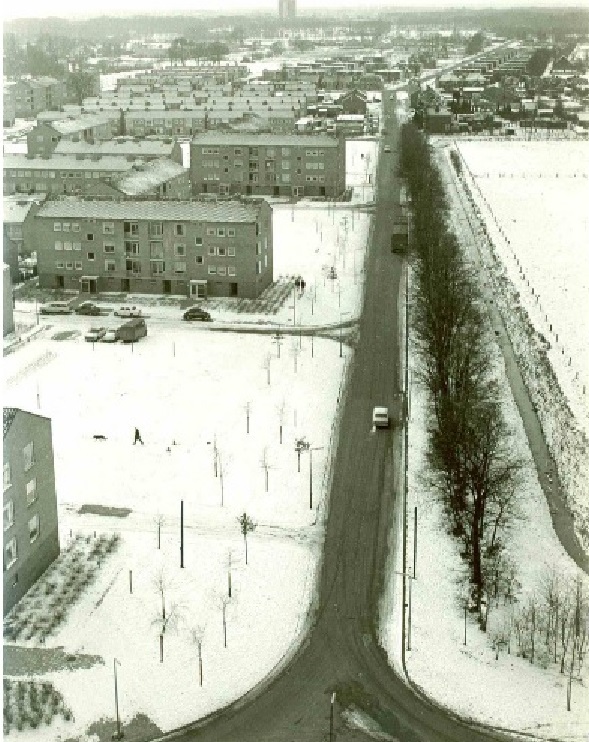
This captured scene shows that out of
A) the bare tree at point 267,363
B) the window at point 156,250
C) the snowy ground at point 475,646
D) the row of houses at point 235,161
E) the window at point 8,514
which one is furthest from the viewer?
the row of houses at point 235,161

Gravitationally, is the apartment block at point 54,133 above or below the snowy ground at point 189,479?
above

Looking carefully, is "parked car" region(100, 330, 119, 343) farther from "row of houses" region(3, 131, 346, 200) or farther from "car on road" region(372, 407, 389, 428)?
"row of houses" region(3, 131, 346, 200)

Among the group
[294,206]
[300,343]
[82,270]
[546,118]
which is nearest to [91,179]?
[294,206]

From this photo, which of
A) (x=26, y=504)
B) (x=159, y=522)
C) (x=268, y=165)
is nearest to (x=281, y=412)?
(x=159, y=522)

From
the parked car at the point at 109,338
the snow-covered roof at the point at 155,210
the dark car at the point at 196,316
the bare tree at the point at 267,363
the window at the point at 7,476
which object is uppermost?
the snow-covered roof at the point at 155,210

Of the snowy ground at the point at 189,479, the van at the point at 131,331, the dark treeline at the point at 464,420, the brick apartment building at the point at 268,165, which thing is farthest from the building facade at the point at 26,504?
the brick apartment building at the point at 268,165

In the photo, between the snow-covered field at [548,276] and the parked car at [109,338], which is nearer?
the snow-covered field at [548,276]

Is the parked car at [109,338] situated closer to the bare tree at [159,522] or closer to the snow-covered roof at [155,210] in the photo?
the snow-covered roof at [155,210]

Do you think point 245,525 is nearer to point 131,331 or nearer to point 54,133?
point 131,331
